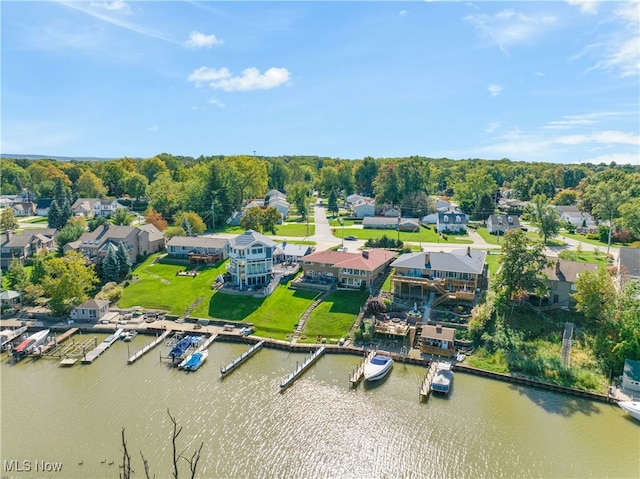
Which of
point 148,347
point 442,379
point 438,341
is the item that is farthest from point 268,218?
point 442,379

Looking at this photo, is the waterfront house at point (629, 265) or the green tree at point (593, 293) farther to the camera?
the waterfront house at point (629, 265)

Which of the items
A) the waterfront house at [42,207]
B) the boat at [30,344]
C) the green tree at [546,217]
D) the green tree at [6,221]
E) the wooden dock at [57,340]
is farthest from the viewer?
the waterfront house at [42,207]

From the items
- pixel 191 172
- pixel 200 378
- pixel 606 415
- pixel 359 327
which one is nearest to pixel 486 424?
pixel 606 415

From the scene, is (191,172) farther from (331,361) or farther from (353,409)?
(353,409)

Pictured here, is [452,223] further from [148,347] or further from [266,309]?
[148,347]

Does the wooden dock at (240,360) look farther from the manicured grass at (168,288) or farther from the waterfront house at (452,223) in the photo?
the waterfront house at (452,223)

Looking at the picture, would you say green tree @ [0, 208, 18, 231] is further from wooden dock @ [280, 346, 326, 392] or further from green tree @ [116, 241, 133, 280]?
wooden dock @ [280, 346, 326, 392]

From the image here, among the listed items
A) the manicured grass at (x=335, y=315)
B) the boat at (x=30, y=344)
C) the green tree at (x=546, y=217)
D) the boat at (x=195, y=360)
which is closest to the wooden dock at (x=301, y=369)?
the manicured grass at (x=335, y=315)

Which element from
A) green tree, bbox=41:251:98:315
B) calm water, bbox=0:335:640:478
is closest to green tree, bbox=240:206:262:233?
green tree, bbox=41:251:98:315
